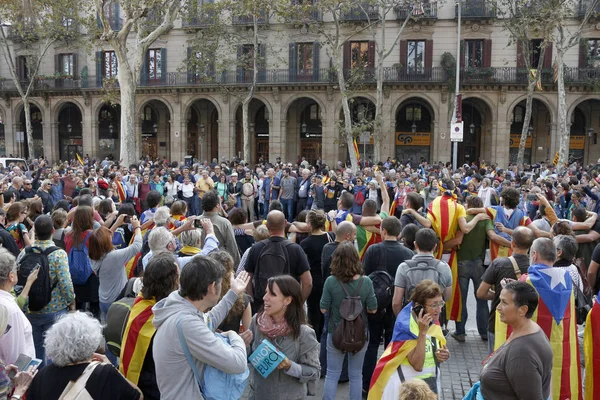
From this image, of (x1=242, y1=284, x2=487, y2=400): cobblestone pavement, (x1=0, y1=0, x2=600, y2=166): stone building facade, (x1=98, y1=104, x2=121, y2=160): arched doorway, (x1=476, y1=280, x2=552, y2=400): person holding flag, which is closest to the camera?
Answer: (x1=476, y1=280, x2=552, y2=400): person holding flag

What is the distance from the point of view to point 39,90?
37.9 m

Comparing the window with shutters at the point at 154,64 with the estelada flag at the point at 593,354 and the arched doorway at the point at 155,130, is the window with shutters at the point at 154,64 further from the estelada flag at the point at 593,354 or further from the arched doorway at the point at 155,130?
the estelada flag at the point at 593,354

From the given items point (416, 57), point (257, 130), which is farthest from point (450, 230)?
point (257, 130)

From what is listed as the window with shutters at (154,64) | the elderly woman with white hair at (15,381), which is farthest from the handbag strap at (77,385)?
the window with shutters at (154,64)

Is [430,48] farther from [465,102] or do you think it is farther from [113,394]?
[113,394]

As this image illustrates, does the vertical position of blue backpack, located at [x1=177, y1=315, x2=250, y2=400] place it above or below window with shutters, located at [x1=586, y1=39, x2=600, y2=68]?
below

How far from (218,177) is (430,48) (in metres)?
19.9

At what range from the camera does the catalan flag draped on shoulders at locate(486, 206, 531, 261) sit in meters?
7.45

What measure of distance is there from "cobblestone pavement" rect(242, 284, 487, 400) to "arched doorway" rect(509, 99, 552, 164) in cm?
2950

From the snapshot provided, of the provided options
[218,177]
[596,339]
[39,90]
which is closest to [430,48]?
[218,177]

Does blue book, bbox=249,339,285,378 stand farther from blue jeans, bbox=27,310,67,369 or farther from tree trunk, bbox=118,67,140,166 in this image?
tree trunk, bbox=118,67,140,166

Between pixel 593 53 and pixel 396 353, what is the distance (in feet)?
108

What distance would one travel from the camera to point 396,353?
3965mm

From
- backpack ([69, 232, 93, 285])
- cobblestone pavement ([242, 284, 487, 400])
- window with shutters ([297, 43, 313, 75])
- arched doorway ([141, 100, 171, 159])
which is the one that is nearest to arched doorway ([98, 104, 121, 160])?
arched doorway ([141, 100, 171, 159])
